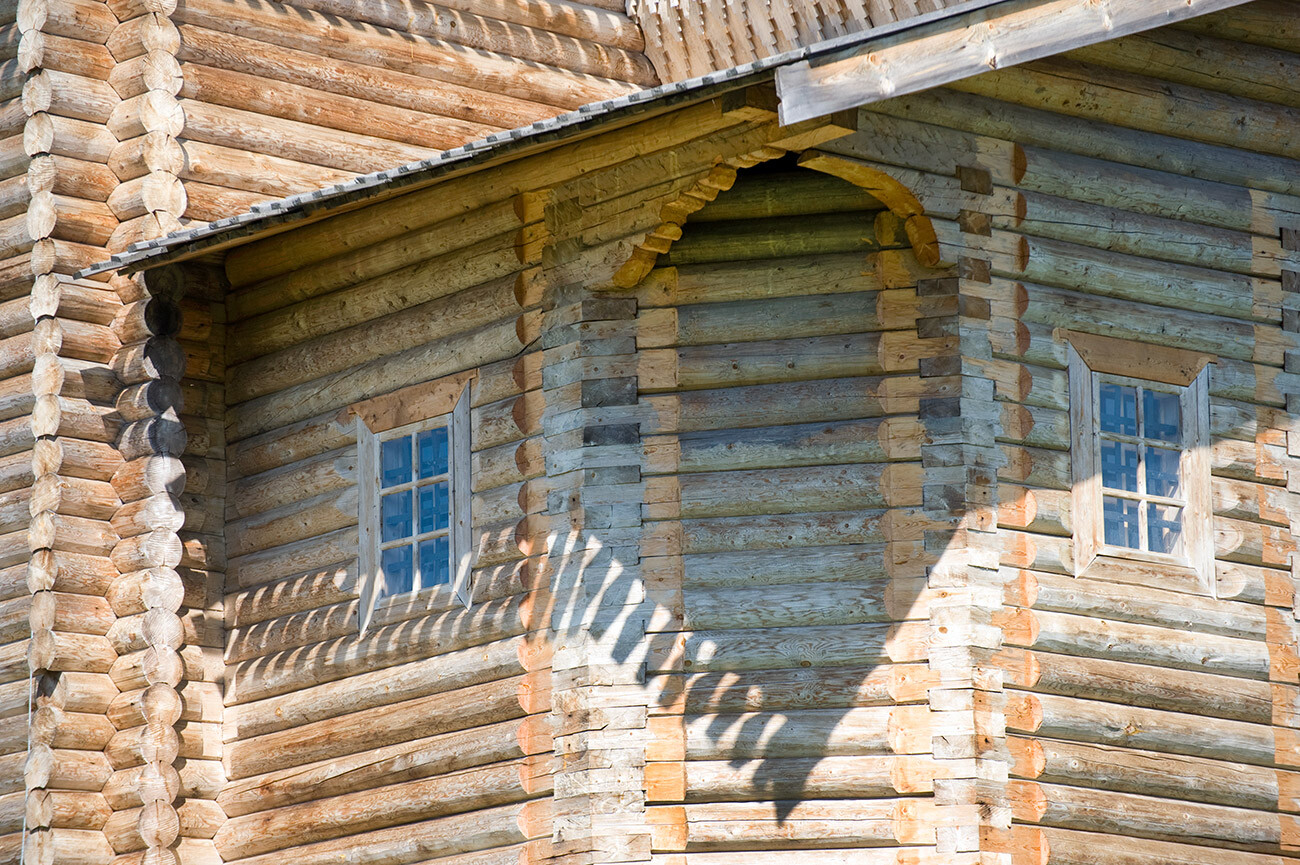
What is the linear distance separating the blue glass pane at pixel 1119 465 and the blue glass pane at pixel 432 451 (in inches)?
153

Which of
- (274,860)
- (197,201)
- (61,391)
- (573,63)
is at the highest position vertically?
(573,63)

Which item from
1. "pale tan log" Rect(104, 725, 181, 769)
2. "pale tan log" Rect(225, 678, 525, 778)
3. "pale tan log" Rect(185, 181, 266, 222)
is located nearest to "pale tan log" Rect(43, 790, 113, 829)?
"pale tan log" Rect(104, 725, 181, 769)

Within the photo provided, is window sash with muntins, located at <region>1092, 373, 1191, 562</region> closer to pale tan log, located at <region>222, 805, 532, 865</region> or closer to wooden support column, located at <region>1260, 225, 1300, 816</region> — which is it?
wooden support column, located at <region>1260, 225, 1300, 816</region>

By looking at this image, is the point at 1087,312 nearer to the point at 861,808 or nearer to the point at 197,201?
the point at 861,808

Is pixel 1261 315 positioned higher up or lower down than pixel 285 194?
lower down

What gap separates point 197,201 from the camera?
41.0 ft

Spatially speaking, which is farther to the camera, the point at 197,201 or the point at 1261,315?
the point at 197,201

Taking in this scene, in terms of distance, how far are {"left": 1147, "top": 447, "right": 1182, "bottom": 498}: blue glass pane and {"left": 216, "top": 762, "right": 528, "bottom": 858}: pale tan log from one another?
12.9 feet

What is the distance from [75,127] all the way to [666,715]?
5.79 meters

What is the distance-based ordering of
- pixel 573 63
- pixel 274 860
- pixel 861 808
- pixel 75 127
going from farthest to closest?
pixel 573 63
pixel 75 127
pixel 274 860
pixel 861 808

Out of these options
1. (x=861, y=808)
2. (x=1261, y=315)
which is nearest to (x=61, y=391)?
(x=861, y=808)

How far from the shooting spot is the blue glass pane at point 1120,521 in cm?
1064

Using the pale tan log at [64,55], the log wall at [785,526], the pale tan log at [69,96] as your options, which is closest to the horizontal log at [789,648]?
the log wall at [785,526]

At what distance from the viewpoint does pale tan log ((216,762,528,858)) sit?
10.7 m
